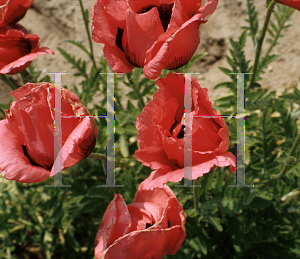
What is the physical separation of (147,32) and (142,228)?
1.72 feet

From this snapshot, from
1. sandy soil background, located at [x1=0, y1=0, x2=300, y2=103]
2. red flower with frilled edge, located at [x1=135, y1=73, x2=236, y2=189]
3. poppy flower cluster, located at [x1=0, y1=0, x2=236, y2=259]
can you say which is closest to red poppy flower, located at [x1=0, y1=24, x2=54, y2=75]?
poppy flower cluster, located at [x1=0, y1=0, x2=236, y2=259]

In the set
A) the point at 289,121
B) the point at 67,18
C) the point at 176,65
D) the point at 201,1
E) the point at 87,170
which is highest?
the point at 67,18

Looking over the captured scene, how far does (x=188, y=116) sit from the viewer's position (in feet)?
2.77

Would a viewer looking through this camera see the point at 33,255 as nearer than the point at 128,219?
No

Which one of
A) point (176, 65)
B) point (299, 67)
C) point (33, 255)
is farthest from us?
point (299, 67)

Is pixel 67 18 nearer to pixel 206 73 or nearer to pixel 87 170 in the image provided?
pixel 206 73

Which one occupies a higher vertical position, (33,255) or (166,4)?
(166,4)

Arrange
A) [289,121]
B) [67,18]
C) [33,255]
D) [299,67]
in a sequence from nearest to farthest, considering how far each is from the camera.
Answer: [289,121]
[33,255]
[299,67]
[67,18]

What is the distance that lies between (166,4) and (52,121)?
477mm

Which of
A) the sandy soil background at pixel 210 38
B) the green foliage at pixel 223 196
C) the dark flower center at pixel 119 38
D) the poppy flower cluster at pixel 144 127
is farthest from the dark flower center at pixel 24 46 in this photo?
the sandy soil background at pixel 210 38

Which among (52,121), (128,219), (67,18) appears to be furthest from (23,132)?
(67,18)

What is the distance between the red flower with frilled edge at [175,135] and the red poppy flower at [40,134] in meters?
0.16

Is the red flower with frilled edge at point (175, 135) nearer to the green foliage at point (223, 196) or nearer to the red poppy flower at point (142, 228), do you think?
the red poppy flower at point (142, 228)

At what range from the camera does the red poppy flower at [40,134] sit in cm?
85
